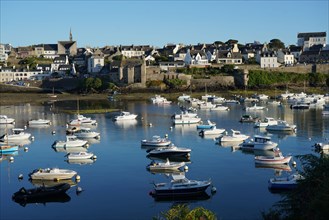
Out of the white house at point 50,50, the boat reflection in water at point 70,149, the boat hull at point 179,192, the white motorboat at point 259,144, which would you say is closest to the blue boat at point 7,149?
the boat reflection in water at point 70,149

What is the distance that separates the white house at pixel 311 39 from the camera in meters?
84.3

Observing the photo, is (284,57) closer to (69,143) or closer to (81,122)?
(81,122)

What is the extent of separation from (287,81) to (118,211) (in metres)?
50.7

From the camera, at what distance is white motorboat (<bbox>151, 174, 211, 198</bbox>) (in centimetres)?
1672

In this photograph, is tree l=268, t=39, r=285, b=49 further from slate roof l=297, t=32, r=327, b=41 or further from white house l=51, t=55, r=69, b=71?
white house l=51, t=55, r=69, b=71

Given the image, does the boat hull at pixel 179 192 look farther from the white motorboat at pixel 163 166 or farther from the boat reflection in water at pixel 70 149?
the boat reflection in water at pixel 70 149

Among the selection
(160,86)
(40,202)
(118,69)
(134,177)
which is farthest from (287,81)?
(40,202)

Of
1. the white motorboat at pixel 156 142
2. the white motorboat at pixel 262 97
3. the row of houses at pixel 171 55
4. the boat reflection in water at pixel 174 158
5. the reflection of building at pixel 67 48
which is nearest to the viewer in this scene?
the boat reflection in water at pixel 174 158

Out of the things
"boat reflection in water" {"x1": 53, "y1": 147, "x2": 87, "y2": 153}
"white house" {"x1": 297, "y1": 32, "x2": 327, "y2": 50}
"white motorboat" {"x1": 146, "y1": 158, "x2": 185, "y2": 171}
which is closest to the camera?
"white motorboat" {"x1": 146, "y1": 158, "x2": 185, "y2": 171}

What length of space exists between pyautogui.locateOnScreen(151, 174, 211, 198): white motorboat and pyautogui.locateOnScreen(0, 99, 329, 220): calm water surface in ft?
1.28

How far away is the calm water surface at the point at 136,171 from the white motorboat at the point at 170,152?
0.46 m

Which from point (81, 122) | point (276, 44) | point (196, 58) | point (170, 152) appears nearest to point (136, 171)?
point (170, 152)

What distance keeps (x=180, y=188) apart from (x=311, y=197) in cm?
730

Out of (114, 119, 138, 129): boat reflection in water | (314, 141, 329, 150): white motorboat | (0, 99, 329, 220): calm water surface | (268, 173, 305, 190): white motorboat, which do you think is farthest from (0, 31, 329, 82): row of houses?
(268, 173, 305, 190): white motorboat
